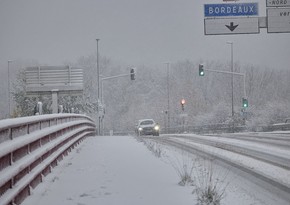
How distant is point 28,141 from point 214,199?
112 inches

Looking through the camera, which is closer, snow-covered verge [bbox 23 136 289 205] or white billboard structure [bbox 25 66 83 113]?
snow-covered verge [bbox 23 136 289 205]

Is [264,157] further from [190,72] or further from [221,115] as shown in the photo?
[190,72]

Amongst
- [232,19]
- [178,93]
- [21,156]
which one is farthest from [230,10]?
[178,93]

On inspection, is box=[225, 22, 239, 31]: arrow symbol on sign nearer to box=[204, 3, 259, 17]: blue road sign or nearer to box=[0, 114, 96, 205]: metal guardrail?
box=[204, 3, 259, 17]: blue road sign

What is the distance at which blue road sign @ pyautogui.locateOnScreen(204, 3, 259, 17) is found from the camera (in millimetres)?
23047

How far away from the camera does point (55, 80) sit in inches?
1458

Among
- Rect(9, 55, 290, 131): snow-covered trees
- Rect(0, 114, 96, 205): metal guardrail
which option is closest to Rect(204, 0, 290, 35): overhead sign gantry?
Rect(0, 114, 96, 205): metal guardrail

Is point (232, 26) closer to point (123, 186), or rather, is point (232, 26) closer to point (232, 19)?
point (232, 19)

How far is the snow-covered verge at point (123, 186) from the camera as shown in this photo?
23.9 feet

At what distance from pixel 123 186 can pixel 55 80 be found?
29.6 metres

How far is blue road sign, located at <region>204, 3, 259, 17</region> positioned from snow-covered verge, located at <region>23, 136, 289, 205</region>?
41.8 feet

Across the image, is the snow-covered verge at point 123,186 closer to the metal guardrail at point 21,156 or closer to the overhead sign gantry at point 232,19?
the metal guardrail at point 21,156

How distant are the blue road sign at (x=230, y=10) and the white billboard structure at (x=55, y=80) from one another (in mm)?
16234

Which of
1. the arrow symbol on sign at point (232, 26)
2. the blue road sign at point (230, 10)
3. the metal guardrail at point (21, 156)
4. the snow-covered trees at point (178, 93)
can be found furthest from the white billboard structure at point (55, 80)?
the metal guardrail at point (21, 156)
